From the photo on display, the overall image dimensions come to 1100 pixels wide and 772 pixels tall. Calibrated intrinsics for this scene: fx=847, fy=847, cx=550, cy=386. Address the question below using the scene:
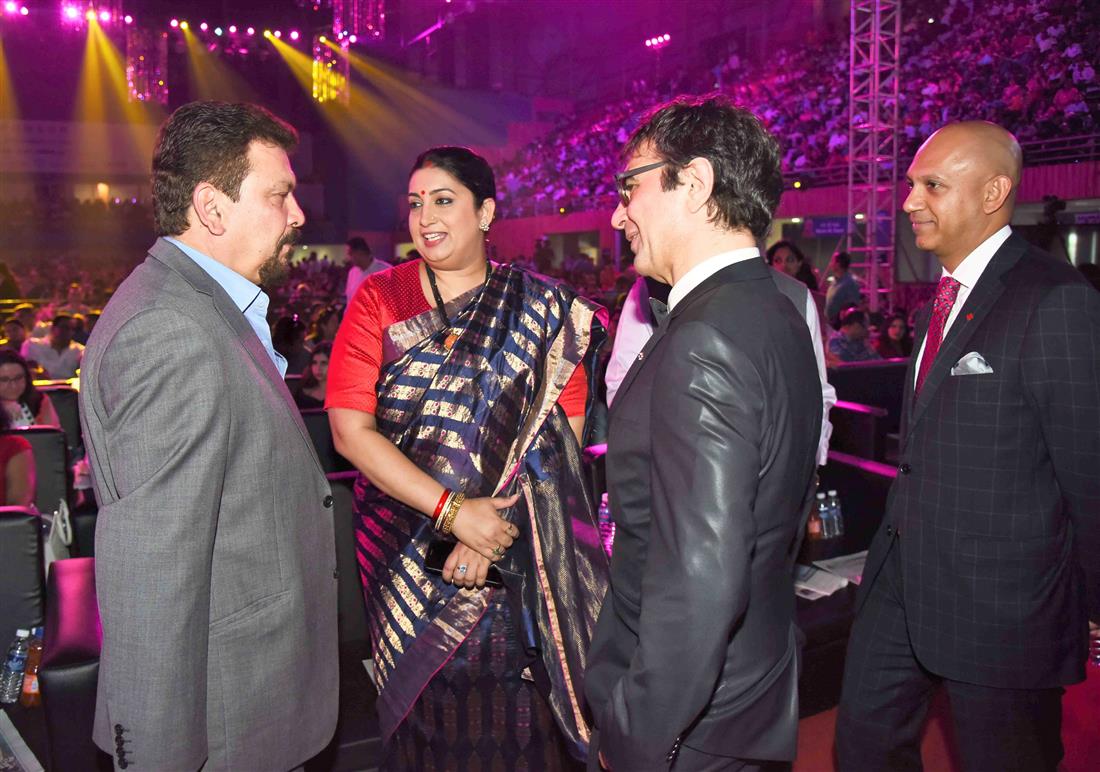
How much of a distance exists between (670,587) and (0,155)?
753 inches

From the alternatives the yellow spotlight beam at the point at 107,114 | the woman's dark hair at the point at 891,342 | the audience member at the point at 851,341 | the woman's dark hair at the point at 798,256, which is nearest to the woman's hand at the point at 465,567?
the woman's dark hair at the point at 798,256

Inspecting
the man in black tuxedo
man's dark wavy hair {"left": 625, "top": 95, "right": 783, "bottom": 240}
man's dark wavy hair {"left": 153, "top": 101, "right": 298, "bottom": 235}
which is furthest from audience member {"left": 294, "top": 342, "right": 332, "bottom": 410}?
man's dark wavy hair {"left": 625, "top": 95, "right": 783, "bottom": 240}

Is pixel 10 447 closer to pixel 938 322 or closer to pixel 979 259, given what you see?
pixel 938 322

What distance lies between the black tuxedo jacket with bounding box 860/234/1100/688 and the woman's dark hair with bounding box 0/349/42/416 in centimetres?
407

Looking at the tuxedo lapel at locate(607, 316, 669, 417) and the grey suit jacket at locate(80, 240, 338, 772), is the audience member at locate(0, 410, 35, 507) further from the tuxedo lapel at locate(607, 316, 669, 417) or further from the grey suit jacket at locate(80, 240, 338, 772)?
the tuxedo lapel at locate(607, 316, 669, 417)

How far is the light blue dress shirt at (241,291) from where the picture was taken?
1.44 m

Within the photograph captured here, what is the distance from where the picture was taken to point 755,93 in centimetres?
1647

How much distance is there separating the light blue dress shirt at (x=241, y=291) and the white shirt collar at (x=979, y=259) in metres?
1.54

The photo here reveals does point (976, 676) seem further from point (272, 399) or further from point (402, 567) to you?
point (272, 399)

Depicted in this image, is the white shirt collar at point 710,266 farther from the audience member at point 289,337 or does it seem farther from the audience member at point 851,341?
the audience member at point 851,341

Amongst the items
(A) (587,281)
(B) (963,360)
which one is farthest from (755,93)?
(B) (963,360)

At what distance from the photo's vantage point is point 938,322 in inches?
80.7

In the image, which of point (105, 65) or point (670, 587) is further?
point (105, 65)

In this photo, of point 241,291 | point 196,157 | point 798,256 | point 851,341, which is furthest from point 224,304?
point 851,341
